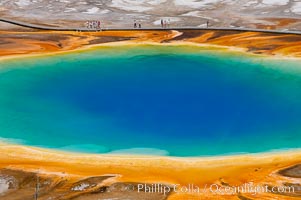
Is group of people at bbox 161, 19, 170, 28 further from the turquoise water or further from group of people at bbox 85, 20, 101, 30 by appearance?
the turquoise water

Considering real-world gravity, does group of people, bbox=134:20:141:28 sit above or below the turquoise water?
above

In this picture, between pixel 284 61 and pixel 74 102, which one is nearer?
pixel 74 102

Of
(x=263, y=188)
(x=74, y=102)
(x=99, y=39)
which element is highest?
(x=99, y=39)

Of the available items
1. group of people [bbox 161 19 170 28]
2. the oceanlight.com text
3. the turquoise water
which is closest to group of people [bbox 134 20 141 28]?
group of people [bbox 161 19 170 28]

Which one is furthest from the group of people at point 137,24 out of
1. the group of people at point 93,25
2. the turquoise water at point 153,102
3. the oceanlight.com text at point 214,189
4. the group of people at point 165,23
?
the oceanlight.com text at point 214,189

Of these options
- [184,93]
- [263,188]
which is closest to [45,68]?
[184,93]

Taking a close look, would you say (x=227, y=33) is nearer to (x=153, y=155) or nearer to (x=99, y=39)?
(x=99, y=39)

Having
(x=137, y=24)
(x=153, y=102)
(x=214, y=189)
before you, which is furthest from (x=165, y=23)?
(x=214, y=189)

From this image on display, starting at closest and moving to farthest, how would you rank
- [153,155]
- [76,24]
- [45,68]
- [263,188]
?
[263,188] < [153,155] < [45,68] < [76,24]

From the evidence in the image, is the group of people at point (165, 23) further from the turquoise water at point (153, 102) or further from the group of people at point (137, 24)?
the turquoise water at point (153, 102)

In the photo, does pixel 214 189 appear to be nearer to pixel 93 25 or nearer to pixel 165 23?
pixel 93 25
